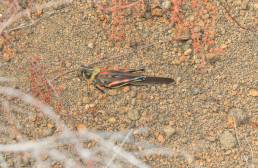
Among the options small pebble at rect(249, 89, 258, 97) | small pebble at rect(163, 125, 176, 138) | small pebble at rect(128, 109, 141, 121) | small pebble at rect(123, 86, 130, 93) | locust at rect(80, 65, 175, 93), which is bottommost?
small pebble at rect(163, 125, 176, 138)

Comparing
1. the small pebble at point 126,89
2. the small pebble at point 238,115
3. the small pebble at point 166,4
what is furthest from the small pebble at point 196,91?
the small pebble at point 166,4

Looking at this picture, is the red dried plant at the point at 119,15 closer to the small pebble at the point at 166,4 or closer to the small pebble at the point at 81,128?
the small pebble at the point at 166,4

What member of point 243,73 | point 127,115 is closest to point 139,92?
point 127,115

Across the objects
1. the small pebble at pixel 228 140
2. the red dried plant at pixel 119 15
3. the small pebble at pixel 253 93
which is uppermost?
the red dried plant at pixel 119 15

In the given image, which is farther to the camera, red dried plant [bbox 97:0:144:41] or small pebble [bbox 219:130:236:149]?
red dried plant [bbox 97:0:144:41]

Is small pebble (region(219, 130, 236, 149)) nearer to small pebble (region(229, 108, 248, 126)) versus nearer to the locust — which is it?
small pebble (region(229, 108, 248, 126))

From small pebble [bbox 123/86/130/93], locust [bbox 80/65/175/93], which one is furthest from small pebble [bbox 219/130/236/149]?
small pebble [bbox 123/86/130/93]

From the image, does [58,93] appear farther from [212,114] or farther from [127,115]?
[212,114]

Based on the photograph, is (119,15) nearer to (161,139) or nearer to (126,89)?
(126,89)
